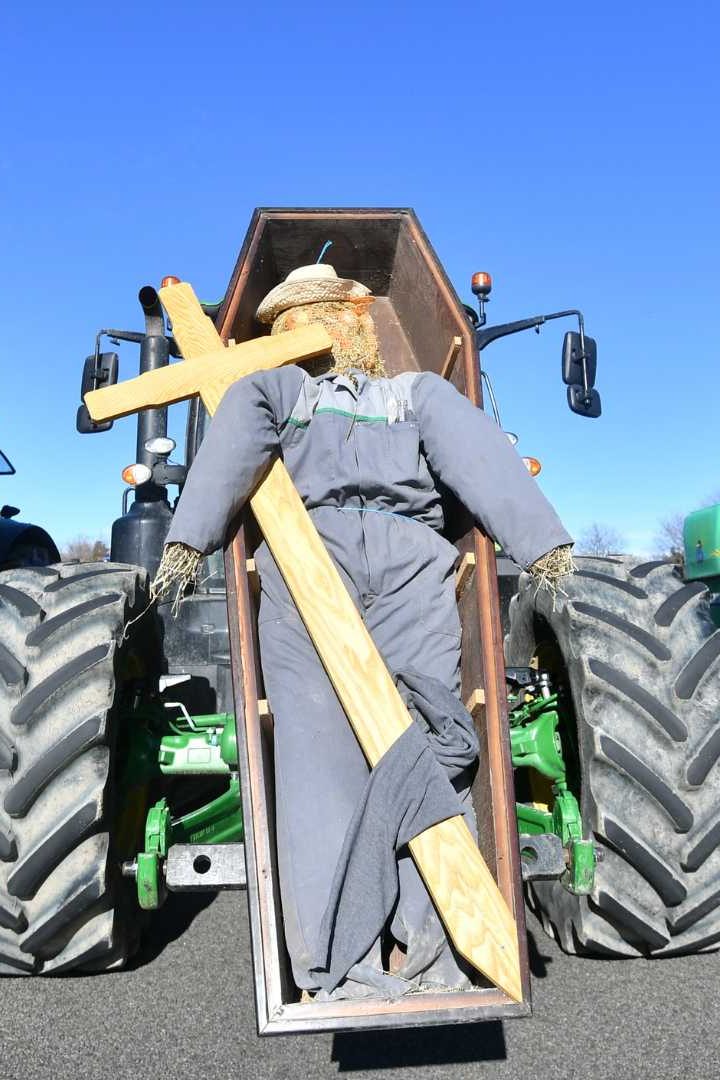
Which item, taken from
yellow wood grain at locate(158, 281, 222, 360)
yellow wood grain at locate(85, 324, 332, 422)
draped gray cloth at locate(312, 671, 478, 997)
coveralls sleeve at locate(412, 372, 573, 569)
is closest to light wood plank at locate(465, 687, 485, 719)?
draped gray cloth at locate(312, 671, 478, 997)

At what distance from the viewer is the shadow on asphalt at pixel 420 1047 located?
2.31 meters

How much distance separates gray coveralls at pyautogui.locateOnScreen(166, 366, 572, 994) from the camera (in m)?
2.26

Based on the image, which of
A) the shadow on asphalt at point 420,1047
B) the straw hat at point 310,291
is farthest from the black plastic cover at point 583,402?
the shadow on asphalt at point 420,1047

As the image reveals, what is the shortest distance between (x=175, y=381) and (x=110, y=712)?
1.17 meters

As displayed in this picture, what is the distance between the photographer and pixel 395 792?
7.23ft

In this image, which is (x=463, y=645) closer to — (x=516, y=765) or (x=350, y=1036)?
(x=516, y=765)

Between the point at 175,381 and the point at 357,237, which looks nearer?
the point at 175,381

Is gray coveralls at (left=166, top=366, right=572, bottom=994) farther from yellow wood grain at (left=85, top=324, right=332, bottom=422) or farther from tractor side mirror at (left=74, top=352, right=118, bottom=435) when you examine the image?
tractor side mirror at (left=74, top=352, right=118, bottom=435)

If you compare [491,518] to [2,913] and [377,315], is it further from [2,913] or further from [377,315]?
[377,315]

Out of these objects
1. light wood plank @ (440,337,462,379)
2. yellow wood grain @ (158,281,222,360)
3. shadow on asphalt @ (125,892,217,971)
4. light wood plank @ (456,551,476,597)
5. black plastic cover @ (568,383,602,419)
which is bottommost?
shadow on asphalt @ (125,892,217,971)

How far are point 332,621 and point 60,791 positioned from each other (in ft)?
2.83

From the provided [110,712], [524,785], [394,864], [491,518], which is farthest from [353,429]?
[524,785]

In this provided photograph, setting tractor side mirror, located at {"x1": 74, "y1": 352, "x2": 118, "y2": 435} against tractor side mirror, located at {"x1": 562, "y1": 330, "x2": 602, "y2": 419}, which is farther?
tractor side mirror, located at {"x1": 562, "y1": 330, "x2": 602, "y2": 419}

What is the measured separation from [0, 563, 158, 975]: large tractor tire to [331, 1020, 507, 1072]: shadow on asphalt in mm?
727
